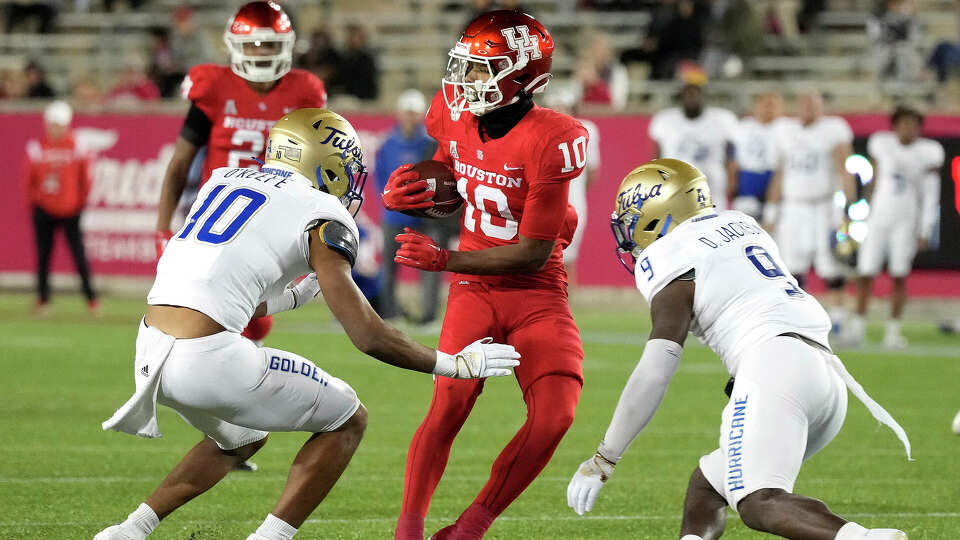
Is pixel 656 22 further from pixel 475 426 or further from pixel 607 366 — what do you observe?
pixel 475 426

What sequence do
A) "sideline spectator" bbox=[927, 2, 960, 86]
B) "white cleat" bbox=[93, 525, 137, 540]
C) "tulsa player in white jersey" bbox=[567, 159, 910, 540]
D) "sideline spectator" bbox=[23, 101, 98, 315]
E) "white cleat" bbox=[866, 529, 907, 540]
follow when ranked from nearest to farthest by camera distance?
"white cleat" bbox=[866, 529, 907, 540] < "tulsa player in white jersey" bbox=[567, 159, 910, 540] < "white cleat" bbox=[93, 525, 137, 540] < "sideline spectator" bbox=[23, 101, 98, 315] < "sideline spectator" bbox=[927, 2, 960, 86]

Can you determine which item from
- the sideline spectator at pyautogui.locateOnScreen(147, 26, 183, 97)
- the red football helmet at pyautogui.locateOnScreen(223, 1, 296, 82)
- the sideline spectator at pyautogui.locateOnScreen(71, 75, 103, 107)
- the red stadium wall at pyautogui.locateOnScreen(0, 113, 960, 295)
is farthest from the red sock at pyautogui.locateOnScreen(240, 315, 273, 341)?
the sideline spectator at pyautogui.locateOnScreen(147, 26, 183, 97)

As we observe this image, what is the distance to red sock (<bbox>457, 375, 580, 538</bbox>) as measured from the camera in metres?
4.77

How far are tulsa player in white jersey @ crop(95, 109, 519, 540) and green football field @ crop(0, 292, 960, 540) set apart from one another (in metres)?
Result: 0.90

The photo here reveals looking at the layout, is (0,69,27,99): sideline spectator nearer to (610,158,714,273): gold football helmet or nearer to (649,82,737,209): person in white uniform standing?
(649,82,737,209): person in white uniform standing

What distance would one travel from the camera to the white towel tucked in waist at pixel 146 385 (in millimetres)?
4293

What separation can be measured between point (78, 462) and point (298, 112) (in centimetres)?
290

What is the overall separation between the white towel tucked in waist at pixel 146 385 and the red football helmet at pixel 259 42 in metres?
2.46

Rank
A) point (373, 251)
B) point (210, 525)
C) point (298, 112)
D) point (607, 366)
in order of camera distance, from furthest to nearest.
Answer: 1. point (373, 251)
2. point (607, 366)
3. point (210, 525)
4. point (298, 112)

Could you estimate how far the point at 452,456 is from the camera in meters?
7.30

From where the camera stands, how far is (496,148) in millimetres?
4887

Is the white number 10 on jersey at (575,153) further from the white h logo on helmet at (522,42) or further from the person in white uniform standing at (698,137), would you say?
the person in white uniform standing at (698,137)

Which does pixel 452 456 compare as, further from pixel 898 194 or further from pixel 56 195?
pixel 56 195

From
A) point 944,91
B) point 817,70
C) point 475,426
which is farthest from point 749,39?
point 475,426
